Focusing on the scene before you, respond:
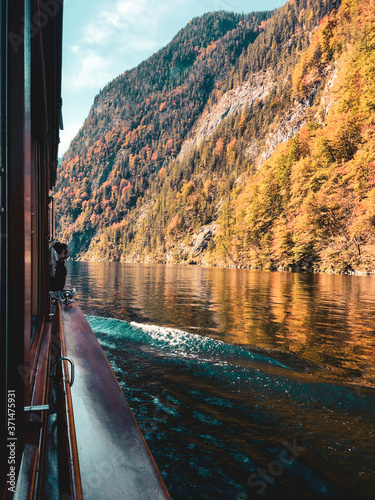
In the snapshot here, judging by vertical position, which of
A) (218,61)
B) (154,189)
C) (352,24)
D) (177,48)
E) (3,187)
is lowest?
(3,187)

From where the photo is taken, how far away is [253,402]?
122 inches

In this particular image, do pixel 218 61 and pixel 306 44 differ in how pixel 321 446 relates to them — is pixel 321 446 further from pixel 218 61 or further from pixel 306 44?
pixel 218 61

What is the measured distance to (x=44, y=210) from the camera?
3223 millimetres

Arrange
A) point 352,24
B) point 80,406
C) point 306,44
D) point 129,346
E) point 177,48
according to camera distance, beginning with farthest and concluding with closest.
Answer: point 177,48 → point 306,44 → point 352,24 → point 129,346 → point 80,406

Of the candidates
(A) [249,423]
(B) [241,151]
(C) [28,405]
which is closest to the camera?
(C) [28,405]

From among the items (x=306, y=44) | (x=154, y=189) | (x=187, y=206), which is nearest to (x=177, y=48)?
(x=154, y=189)

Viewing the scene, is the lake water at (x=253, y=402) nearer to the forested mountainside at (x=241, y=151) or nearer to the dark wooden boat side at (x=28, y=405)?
the dark wooden boat side at (x=28, y=405)

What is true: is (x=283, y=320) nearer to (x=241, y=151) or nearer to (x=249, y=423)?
(x=249, y=423)

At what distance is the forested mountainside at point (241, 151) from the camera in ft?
95.4

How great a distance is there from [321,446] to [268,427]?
1.48ft

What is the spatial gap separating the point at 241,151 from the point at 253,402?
6845 centimetres

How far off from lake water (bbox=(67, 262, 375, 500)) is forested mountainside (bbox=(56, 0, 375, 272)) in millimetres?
22148

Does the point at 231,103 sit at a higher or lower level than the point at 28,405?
higher

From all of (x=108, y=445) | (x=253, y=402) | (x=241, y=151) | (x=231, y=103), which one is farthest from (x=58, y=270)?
(x=231, y=103)
